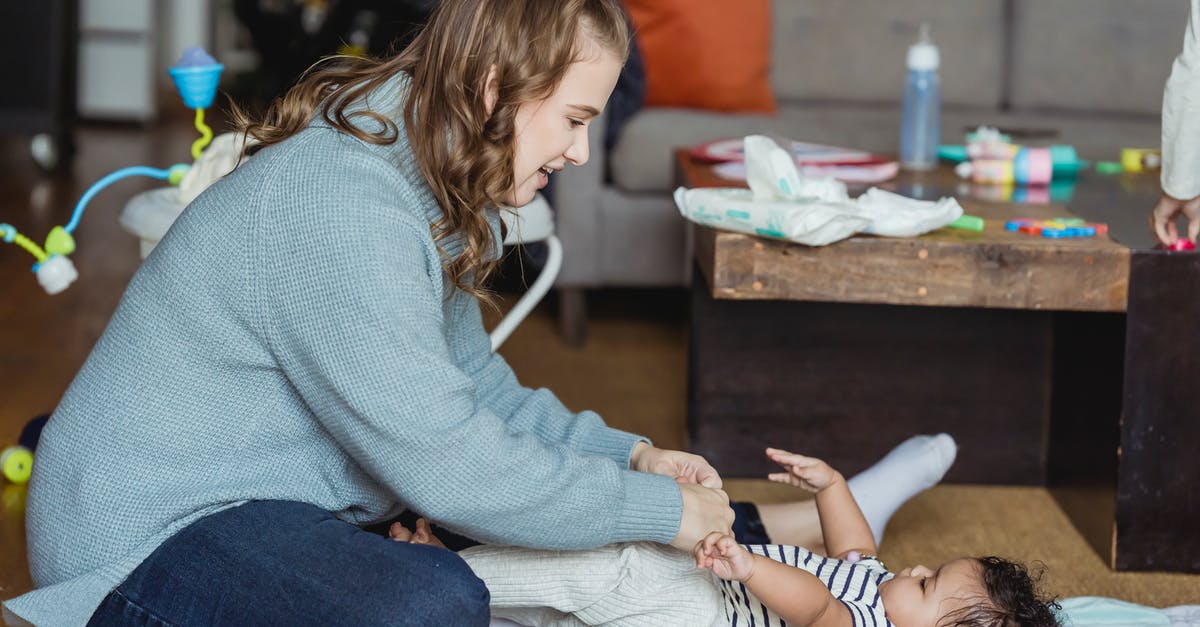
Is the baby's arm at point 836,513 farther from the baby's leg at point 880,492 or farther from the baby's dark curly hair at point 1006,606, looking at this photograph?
the baby's dark curly hair at point 1006,606

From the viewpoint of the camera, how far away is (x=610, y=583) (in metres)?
1.15

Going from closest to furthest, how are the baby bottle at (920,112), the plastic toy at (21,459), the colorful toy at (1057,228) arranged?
1. the colorful toy at (1057,228)
2. the plastic toy at (21,459)
3. the baby bottle at (920,112)

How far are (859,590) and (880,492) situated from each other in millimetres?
333

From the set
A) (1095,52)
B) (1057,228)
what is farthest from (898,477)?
(1095,52)

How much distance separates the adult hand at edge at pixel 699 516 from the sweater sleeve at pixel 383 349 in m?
0.11

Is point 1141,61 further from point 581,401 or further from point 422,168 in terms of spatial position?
point 422,168

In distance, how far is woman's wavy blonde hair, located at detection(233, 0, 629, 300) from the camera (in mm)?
1011

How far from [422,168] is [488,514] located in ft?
0.88

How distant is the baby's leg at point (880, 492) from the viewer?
4.90 feet

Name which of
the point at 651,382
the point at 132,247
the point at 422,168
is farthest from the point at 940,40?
the point at 422,168

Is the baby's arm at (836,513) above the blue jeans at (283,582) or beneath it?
beneath

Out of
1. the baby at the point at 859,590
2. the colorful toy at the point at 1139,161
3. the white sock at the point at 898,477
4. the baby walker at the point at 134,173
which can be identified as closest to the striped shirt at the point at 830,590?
the baby at the point at 859,590

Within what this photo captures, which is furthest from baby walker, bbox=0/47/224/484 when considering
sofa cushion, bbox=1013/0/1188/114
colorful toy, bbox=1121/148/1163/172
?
sofa cushion, bbox=1013/0/1188/114

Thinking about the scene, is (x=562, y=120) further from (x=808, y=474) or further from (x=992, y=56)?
(x=992, y=56)
